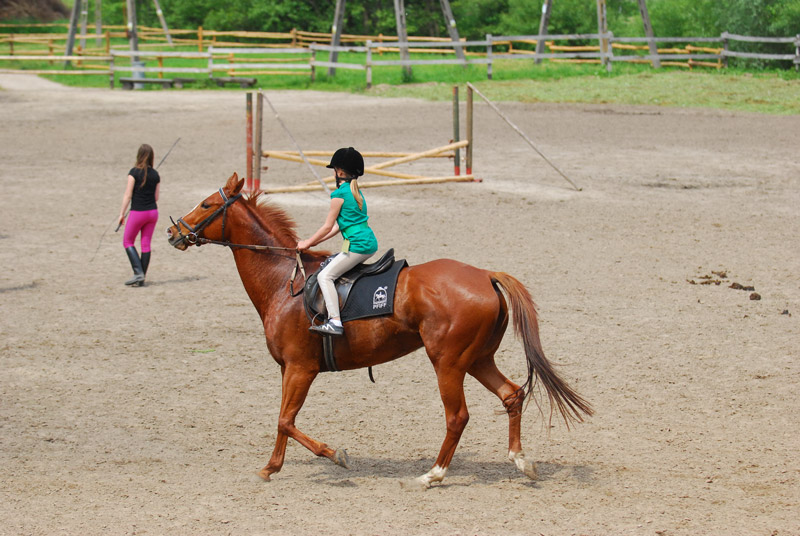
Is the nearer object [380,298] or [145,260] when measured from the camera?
[380,298]

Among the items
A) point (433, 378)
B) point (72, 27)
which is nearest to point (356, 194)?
point (433, 378)

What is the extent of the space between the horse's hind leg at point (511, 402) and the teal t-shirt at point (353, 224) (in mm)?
1052

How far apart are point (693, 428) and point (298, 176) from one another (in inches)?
501

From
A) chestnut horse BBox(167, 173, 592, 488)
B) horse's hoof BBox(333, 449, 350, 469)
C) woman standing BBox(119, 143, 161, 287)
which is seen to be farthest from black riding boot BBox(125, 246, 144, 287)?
horse's hoof BBox(333, 449, 350, 469)

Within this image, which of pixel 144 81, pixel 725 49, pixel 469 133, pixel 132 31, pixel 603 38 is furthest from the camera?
pixel 132 31

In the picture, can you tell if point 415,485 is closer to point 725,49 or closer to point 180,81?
point 180,81

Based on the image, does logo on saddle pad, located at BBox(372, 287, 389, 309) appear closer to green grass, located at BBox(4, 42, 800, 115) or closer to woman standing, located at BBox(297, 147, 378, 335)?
woman standing, located at BBox(297, 147, 378, 335)

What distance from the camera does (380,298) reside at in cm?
558

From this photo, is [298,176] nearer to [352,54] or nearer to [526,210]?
[526,210]

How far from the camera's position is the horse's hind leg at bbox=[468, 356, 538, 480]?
552 cm

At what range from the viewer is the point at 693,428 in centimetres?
636

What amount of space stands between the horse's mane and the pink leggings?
474 cm

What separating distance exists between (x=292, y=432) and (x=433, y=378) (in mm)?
2256

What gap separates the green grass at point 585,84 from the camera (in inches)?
1048
